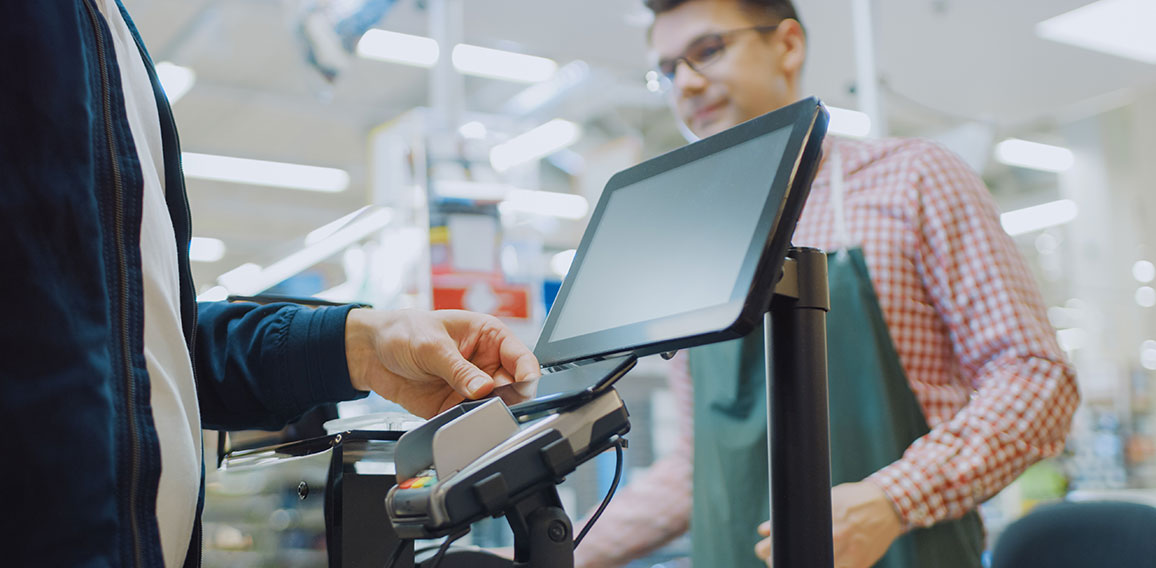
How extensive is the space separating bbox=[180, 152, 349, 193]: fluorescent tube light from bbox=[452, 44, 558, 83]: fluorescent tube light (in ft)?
13.0

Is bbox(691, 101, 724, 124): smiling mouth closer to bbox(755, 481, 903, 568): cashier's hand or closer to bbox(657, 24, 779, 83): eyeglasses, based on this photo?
bbox(657, 24, 779, 83): eyeglasses

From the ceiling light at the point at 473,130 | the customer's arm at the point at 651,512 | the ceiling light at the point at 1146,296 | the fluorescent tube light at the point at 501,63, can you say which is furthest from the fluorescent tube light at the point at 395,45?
the ceiling light at the point at 1146,296

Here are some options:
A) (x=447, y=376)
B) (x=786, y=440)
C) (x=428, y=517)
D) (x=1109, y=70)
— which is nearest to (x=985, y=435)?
(x=786, y=440)

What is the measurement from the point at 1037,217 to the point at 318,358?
37.6 feet

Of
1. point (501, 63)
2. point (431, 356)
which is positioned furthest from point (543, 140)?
point (431, 356)

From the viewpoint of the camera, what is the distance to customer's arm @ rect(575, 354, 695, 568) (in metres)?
1.52

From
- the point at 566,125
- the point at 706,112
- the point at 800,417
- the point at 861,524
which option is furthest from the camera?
the point at 566,125

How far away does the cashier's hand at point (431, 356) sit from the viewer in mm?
860

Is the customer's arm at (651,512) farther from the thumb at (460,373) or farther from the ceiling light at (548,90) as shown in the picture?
the ceiling light at (548,90)

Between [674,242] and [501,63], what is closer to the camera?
[674,242]

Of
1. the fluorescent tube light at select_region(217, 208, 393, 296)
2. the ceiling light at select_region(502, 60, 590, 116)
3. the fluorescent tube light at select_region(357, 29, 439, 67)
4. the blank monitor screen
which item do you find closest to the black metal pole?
the blank monitor screen

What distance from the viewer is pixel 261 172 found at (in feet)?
28.6

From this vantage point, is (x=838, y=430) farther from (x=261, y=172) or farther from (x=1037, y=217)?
(x=1037, y=217)

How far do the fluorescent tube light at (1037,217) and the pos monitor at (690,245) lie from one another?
1066 centimetres
